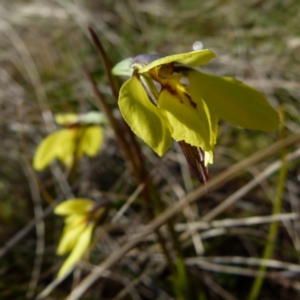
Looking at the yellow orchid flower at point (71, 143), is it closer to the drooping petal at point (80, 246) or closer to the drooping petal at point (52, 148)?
the drooping petal at point (52, 148)

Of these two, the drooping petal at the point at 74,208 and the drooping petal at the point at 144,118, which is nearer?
the drooping petal at the point at 144,118

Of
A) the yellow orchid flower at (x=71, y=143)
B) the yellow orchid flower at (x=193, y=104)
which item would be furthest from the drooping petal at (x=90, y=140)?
the yellow orchid flower at (x=193, y=104)

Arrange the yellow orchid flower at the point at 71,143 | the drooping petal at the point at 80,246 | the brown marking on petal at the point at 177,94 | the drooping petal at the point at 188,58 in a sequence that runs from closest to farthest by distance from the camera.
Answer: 1. the drooping petal at the point at 188,58
2. the brown marking on petal at the point at 177,94
3. the drooping petal at the point at 80,246
4. the yellow orchid flower at the point at 71,143

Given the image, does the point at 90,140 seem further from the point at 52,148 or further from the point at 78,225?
the point at 78,225

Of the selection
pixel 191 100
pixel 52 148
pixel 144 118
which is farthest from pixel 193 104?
pixel 52 148

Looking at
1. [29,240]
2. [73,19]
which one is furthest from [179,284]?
[73,19]

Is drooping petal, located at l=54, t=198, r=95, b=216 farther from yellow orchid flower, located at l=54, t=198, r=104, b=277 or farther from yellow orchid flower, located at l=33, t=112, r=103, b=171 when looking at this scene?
yellow orchid flower, located at l=33, t=112, r=103, b=171

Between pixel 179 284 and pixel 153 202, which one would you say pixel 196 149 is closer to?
pixel 153 202
